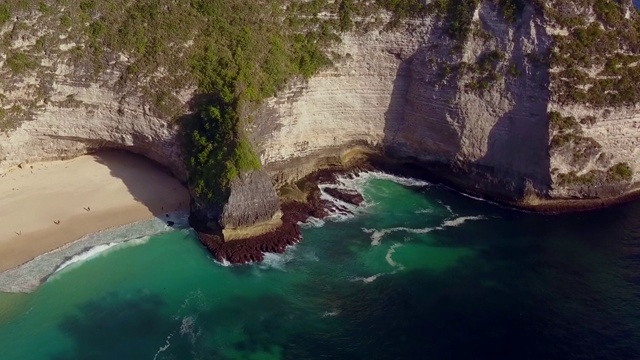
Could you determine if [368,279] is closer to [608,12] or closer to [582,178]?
[582,178]

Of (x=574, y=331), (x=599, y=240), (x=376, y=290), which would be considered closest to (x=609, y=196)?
(x=599, y=240)

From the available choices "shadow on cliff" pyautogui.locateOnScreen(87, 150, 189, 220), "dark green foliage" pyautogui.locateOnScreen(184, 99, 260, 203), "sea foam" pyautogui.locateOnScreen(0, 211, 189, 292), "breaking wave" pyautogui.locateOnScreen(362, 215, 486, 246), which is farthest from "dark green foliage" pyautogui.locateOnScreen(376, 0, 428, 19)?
"sea foam" pyautogui.locateOnScreen(0, 211, 189, 292)

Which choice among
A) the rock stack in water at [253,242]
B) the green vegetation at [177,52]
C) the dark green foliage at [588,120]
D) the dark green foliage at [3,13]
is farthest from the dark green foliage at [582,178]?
the dark green foliage at [3,13]

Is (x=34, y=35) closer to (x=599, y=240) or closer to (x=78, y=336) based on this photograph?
Answer: (x=78, y=336)

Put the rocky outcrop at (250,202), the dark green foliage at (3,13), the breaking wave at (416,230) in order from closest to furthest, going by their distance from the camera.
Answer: the rocky outcrop at (250,202) < the breaking wave at (416,230) < the dark green foliage at (3,13)

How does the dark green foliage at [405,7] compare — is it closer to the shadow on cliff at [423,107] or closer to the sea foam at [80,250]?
the shadow on cliff at [423,107]

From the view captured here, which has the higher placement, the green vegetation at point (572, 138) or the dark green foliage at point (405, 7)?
the dark green foliage at point (405, 7)

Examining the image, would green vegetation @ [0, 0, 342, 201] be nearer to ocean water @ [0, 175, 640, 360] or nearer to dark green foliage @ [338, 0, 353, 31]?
dark green foliage @ [338, 0, 353, 31]

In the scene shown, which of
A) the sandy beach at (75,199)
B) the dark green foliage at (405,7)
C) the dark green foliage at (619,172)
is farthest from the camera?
the dark green foliage at (405,7)
